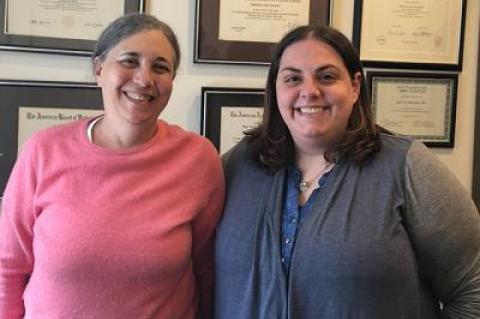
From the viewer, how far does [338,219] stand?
1.18m

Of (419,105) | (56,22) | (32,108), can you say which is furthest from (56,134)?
(419,105)

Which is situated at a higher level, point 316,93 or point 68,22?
point 68,22

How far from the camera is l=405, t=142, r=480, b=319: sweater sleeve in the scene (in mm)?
1159

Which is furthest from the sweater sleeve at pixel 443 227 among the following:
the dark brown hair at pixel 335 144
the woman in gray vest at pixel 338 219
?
the dark brown hair at pixel 335 144

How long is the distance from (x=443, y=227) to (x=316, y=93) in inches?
16.1

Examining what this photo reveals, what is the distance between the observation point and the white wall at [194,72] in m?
1.70

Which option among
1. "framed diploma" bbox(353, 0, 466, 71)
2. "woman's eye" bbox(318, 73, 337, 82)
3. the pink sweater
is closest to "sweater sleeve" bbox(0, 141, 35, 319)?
the pink sweater

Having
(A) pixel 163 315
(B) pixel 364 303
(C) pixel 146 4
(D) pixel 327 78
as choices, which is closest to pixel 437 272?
(B) pixel 364 303

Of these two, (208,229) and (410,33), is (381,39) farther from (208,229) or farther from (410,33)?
(208,229)

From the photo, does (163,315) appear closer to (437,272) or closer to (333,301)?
(333,301)

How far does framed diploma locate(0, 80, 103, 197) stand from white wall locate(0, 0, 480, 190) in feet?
0.11

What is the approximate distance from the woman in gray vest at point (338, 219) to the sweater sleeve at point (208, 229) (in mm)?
37

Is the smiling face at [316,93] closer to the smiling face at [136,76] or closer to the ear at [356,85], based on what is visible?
the ear at [356,85]

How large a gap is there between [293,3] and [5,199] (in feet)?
3.78
